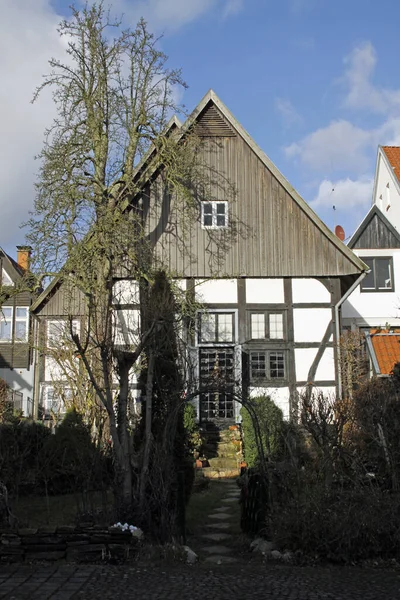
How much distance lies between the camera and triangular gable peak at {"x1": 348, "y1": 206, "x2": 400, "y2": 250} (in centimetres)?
2564

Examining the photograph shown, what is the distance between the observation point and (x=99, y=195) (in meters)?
17.6

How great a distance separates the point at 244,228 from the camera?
58.7ft

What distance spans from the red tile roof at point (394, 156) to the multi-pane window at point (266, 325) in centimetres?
1413

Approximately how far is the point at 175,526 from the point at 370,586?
8.79 ft

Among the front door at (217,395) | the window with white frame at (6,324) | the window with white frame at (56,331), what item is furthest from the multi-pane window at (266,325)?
the window with white frame at (6,324)

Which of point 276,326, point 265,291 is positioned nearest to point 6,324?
point 265,291

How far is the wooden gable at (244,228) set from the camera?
17625mm

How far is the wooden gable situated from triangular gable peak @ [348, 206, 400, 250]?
331 inches

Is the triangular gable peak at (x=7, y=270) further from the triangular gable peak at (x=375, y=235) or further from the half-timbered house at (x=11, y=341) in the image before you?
the triangular gable peak at (x=375, y=235)

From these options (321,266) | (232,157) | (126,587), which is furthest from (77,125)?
(126,587)

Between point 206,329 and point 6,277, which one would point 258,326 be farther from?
point 6,277

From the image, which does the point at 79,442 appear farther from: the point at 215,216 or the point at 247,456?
the point at 215,216

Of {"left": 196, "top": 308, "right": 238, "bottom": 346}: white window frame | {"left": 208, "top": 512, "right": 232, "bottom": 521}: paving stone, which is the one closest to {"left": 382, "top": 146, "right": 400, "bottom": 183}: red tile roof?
{"left": 196, "top": 308, "right": 238, "bottom": 346}: white window frame

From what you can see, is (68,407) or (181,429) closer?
(181,429)
